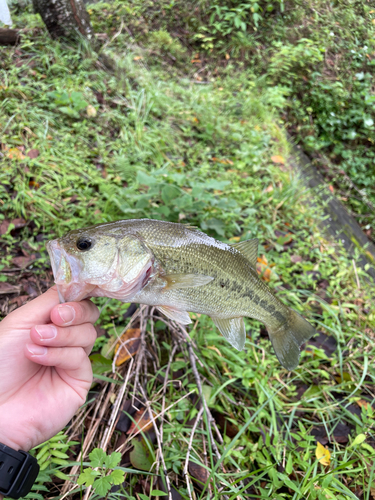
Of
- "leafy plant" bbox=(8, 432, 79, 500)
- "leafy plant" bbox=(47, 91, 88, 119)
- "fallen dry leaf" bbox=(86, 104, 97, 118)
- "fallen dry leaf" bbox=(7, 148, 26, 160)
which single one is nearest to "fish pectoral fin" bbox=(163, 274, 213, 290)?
"leafy plant" bbox=(8, 432, 79, 500)

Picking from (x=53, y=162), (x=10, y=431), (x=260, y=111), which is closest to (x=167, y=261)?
(x=10, y=431)

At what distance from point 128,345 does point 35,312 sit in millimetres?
1158

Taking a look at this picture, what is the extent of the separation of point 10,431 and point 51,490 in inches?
28.8

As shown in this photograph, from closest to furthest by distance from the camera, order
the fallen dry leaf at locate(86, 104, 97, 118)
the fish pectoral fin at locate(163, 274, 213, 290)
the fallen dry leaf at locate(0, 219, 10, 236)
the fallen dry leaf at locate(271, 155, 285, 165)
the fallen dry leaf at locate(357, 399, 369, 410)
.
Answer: the fish pectoral fin at locate(163, 274, 213, 290) < the fallen dry leaf at locate(357, 399, 369, 410) < the fallen dry leaf at locate(0, 219, 10, 236) < the fallen dry leaf at locate(86, 104, 97, 118) < the fallen dry leaf at locate(271, 155, 285, 165)

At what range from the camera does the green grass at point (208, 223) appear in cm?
219

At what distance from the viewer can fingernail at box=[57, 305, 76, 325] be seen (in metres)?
1.41

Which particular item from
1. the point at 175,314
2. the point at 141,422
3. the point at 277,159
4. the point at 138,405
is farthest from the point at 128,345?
the point at 277,159

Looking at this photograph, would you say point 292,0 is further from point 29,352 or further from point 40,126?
point 29,352

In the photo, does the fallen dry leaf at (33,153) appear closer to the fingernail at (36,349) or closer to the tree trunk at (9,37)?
the tree trunk at (9,37)

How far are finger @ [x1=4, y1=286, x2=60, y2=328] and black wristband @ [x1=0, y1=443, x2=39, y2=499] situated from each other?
541mm

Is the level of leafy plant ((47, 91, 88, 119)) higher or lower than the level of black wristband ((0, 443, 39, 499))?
higher

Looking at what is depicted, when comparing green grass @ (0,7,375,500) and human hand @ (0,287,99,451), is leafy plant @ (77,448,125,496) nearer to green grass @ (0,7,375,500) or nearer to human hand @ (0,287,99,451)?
human hand @ (0,287,99,451)

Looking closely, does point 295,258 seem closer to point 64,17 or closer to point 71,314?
point 71,314

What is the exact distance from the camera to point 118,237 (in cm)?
153
